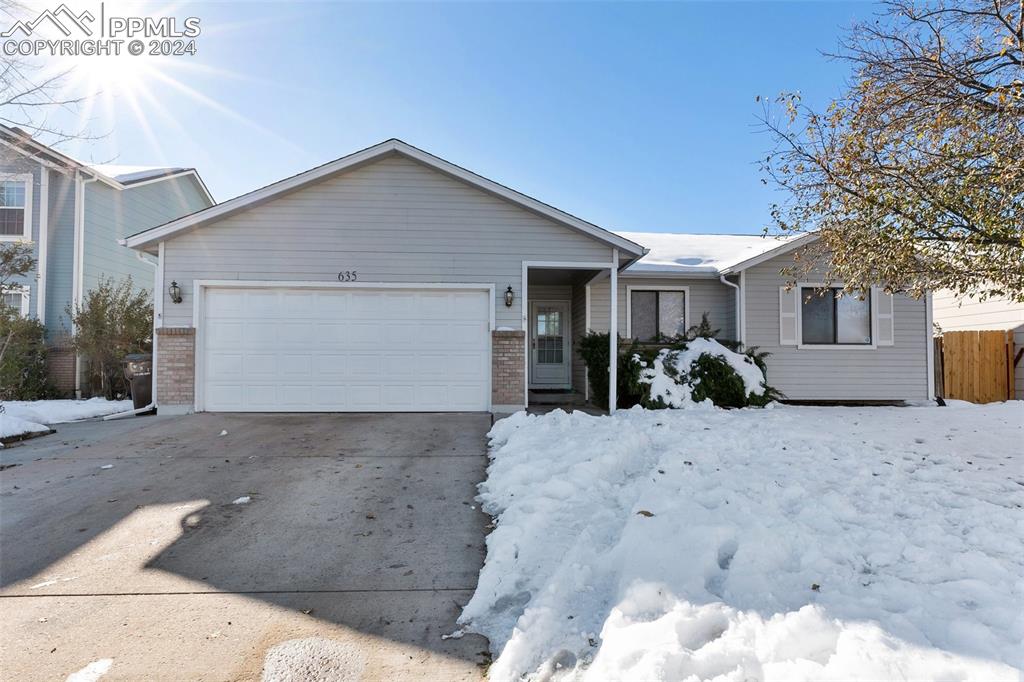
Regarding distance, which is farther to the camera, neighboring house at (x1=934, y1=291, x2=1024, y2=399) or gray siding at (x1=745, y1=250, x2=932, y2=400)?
neighboring house at (x1=934, y1=291, x2=1024, y2=399)

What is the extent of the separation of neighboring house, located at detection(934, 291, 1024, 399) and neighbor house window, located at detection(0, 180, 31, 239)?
19937 mm

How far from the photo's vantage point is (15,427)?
21.9 feet

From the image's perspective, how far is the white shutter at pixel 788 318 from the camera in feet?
33.5

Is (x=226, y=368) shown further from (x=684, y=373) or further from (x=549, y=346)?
(x=684, y=373)

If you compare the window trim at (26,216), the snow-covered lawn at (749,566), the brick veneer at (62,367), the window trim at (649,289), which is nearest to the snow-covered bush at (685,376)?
the window trim at (649,289)

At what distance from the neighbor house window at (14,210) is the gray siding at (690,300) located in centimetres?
1295

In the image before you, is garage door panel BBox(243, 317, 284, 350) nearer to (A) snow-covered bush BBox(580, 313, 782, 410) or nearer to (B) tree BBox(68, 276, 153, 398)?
(B) tree BBox(68, 276, 153, 398)

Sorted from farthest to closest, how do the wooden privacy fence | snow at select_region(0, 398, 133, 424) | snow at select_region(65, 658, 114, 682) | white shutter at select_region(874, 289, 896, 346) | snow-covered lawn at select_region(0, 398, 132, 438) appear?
the wooden privacy fence
white shutter at select_region(874, 289, 896, 346)
snow at select_region(0, 398, 133, 424)
snow-covered lawn at select_region(0, 398, 132, 438)
snow at select_region(65, 658, 114, 682)

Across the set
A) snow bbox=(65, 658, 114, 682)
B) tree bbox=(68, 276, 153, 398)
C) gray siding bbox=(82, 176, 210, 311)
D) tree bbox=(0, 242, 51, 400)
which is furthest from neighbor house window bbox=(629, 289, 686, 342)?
gray siding bbox=(82, 176, 210, 311)

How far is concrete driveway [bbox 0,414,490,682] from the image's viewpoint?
2.28 metres

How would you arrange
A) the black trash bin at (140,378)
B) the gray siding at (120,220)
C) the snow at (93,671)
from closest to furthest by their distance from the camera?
1. the snow at (93,671)
2. the black trash bin at (140,378)
3. the gray siding at (120,220)

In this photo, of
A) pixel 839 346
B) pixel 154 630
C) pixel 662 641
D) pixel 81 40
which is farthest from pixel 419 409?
pixel 839 346

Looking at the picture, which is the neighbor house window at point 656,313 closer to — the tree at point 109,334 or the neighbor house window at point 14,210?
the tree at point 109,334

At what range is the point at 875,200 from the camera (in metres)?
5.15
